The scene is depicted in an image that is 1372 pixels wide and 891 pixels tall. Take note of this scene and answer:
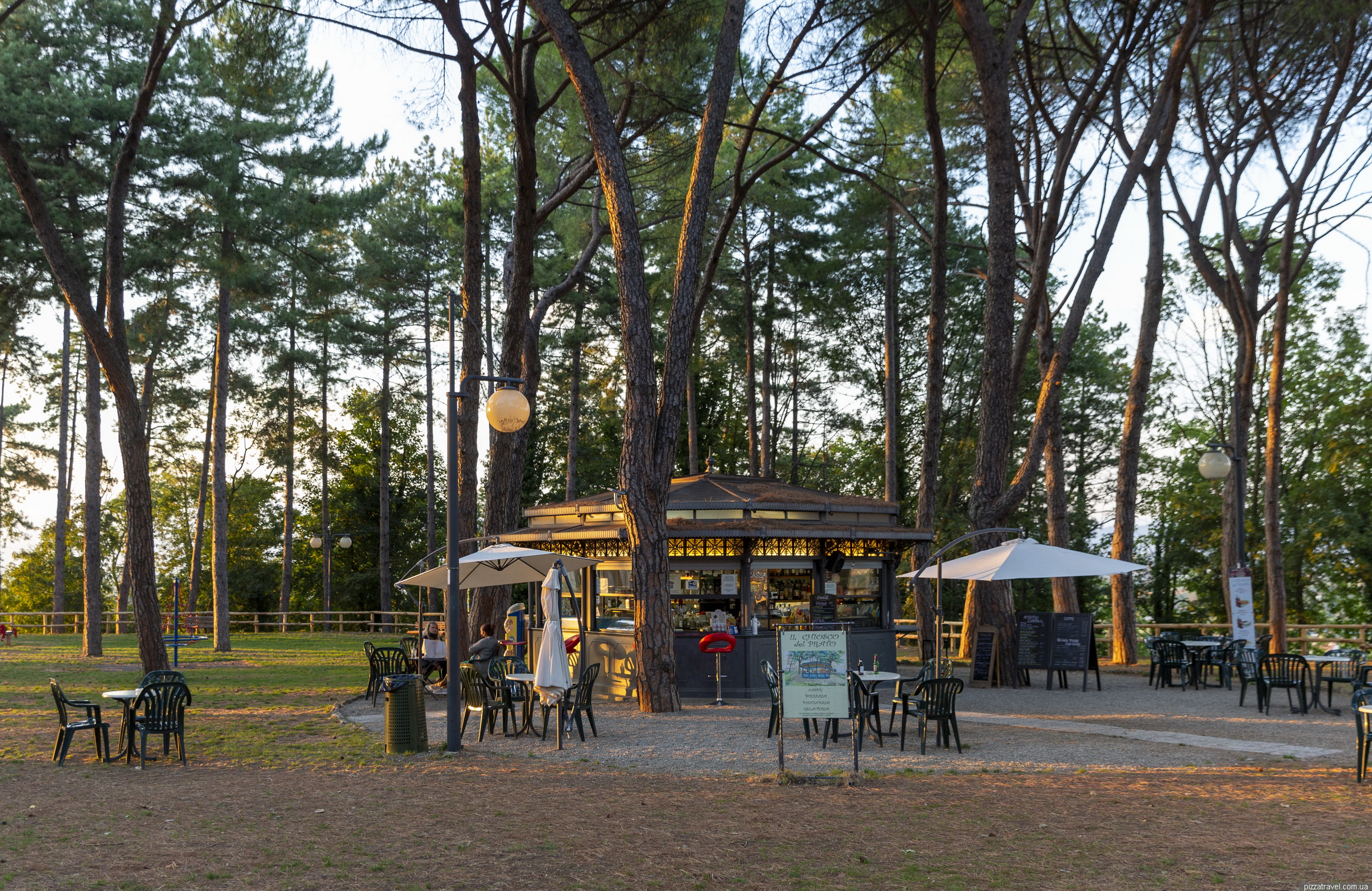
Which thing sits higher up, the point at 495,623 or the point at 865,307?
the point at 865,307

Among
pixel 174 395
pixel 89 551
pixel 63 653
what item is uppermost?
pixel 174 395

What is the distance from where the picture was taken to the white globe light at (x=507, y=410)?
9344 mm

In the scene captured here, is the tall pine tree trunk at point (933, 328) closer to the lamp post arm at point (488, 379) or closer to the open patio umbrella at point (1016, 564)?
the open patio umbrella at point (1016, 564)

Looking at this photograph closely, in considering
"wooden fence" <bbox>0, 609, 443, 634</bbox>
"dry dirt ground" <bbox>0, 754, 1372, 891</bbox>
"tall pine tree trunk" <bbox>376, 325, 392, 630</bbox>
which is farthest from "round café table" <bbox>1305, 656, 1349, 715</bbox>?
"tall pine tree trunk" <bbox>376, 325, 392, 630</bbox>

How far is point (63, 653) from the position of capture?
2308 cm

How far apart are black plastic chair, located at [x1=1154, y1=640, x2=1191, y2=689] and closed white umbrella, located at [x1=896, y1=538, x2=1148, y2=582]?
2.76 m

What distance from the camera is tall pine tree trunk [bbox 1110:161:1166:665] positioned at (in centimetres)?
1761

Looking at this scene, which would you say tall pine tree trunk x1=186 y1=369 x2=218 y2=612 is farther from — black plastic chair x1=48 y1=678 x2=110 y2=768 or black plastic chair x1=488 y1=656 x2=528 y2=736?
black plastic chair x1=48 y1=678 x2=110 y2=768

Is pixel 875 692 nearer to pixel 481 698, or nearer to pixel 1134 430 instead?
pixel 481 698

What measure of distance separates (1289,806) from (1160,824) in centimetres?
124

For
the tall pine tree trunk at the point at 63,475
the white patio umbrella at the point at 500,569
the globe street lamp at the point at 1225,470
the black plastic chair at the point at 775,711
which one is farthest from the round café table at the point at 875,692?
the tall pine tree trunk at the point at 63,475

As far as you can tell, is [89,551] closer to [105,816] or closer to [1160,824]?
[105,816]

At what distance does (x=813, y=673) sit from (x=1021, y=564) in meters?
4.64

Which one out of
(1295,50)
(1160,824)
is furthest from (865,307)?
(1160,824)
